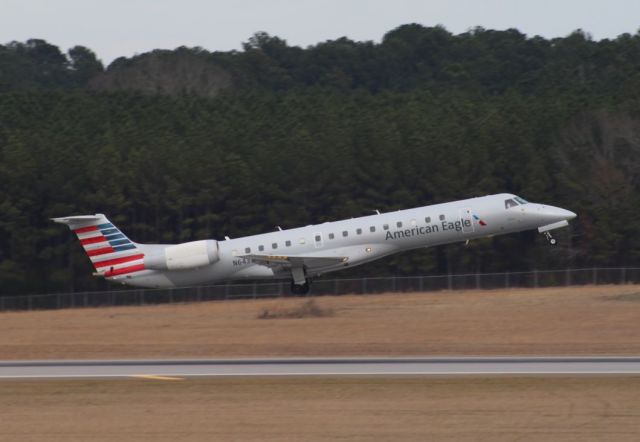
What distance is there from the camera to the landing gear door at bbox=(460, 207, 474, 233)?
163 feet

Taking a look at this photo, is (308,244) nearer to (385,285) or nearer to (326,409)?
(385,285)

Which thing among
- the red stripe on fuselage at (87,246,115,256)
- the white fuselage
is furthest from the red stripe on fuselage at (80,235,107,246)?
the white fuselage

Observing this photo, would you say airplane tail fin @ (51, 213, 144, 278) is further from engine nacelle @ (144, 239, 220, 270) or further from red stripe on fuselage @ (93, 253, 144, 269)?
engine nacelle @ (144, 239, 220, 270)

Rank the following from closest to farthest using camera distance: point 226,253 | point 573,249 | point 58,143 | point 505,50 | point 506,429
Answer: point 506,429
point 226,253
point 573,249
point 58,143
point 505,50

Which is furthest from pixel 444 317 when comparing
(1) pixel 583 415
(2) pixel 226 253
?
(1) pixel 583 415

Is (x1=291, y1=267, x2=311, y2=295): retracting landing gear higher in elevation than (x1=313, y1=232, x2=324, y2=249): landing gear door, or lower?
lower

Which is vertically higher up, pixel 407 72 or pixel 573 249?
pixel 407 72

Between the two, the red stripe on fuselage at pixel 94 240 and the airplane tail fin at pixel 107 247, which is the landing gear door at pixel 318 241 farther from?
the red stripe on fuselage at pixel 94 240

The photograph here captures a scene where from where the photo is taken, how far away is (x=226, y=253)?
2041 inches

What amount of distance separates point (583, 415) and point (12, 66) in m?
138

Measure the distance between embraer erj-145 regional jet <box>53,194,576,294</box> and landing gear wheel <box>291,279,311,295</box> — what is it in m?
0.05

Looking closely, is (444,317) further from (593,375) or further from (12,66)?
(12,66)

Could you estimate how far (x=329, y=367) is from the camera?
3219 centimetres

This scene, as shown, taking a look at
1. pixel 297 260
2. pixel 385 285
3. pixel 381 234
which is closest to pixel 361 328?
pixel 381 234
